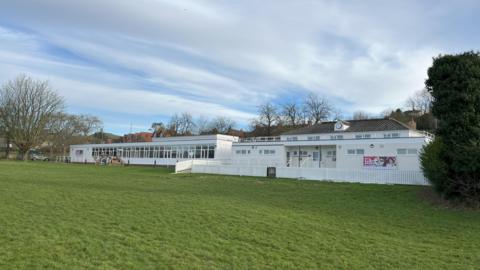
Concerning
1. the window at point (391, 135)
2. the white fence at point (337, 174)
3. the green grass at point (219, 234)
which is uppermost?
the window at point (391, 135)


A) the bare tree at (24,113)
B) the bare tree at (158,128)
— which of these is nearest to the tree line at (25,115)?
the bare tree at (24,113)

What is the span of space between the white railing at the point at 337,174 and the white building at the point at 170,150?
46.3 feet

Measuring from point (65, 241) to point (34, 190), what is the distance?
7830mm

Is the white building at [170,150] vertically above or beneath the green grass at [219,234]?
above

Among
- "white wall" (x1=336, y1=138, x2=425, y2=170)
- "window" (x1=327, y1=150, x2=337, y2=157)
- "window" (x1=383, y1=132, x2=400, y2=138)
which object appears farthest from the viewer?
"window" (x1=327, y1=150, x2=337, y2=157)

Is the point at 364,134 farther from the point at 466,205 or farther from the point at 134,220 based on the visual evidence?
the point at 134,220

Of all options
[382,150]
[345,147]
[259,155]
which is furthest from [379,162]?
[259,155]

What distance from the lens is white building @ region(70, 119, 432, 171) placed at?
1190 inches

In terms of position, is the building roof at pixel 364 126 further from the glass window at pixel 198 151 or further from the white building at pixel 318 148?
the glass window at pixel 198 151

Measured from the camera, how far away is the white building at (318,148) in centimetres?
3023

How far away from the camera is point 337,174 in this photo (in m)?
24.4

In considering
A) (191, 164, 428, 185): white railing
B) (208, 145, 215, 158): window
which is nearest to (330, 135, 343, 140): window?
(191, 164, 428, 185): white railing

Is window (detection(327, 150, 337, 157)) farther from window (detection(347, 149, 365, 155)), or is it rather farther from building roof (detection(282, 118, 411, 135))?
building roof (detection(282, 118, 411, 135))

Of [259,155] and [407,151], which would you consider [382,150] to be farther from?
[259,155]
